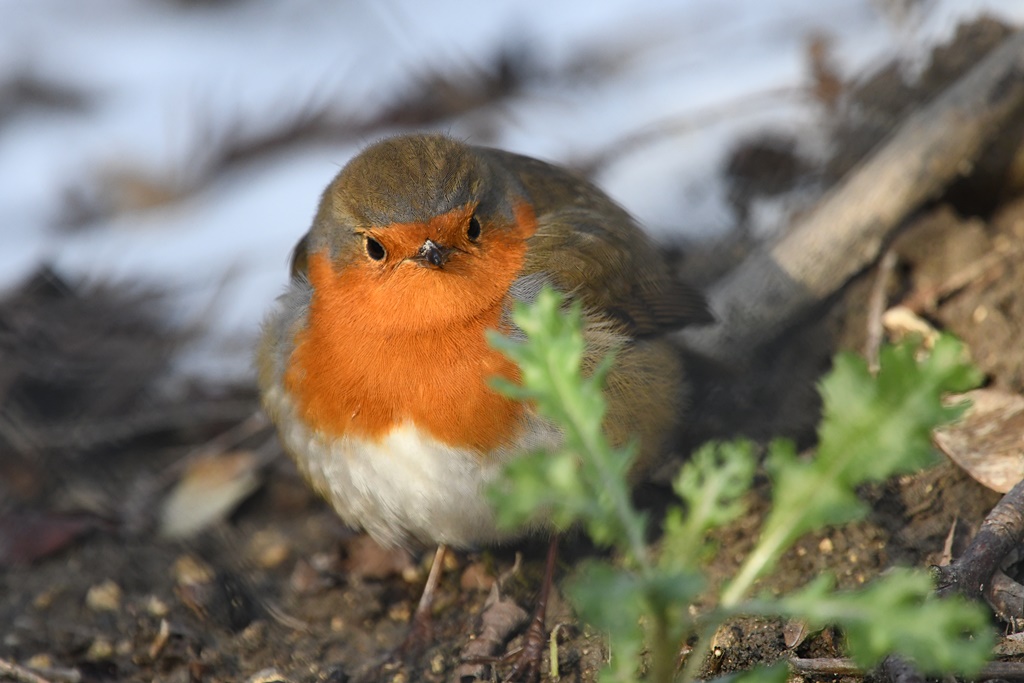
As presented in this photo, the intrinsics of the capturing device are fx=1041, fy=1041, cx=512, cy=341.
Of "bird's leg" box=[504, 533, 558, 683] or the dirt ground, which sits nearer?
"bird's leg" box=[504, 533, 558, 683]

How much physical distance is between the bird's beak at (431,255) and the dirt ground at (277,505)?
3.36 feet

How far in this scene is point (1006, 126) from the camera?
12.1 feet

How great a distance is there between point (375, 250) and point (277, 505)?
4.35ft

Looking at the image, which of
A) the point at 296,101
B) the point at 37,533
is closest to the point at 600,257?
the point at 37,533

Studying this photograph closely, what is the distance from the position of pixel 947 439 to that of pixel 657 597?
1802mm

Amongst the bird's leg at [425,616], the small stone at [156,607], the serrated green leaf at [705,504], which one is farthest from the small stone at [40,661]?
the serrated green leaf at [705,504]

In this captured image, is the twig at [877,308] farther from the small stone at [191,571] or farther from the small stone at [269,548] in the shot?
the small stone at [191,571]

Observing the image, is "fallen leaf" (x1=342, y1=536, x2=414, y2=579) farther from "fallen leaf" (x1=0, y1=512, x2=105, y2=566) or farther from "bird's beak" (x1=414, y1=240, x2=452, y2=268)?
"bird's beak" (x1=414, y1=240, x2=452, y2=268)

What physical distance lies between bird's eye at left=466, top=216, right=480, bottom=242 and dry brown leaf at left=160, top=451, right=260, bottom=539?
1477mm

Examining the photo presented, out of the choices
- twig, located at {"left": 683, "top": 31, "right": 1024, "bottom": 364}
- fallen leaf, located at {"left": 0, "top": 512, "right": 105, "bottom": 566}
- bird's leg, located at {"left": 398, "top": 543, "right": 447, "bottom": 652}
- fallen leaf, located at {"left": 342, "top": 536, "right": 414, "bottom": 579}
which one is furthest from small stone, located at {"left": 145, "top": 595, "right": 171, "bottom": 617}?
twig, located at {"left": 683, "top": 31, "right": 1024, "bottom": 364}

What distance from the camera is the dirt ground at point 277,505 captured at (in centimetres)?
282

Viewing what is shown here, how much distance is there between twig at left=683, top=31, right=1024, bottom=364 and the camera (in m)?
3.66

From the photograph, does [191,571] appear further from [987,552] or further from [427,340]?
[987,552]

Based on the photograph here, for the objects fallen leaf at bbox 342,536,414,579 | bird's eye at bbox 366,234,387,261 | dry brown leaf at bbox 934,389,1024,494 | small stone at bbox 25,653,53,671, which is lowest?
small stone at bbox 25,653,53,671
